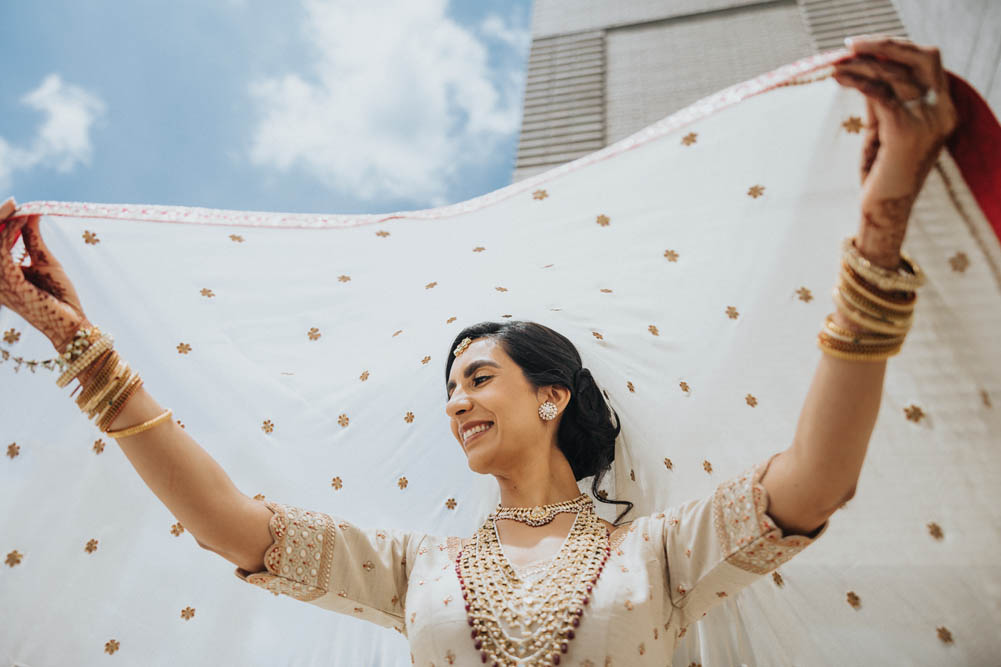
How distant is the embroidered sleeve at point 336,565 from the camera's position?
156 centimetres

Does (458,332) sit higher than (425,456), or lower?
higher

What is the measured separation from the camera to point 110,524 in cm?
180

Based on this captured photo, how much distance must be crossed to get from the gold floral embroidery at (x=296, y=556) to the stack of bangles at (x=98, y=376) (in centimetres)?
38

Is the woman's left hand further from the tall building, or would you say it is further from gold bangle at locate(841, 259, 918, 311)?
the tall building

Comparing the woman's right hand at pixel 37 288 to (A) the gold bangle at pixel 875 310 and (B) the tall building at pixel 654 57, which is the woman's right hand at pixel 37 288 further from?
(B) the tall building at pixel 654 57

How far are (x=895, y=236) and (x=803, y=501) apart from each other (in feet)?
1.58

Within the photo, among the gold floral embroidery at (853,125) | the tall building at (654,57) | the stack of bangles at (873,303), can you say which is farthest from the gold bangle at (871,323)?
the tall building at (654,57)

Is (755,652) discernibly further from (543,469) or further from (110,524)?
(110,524)

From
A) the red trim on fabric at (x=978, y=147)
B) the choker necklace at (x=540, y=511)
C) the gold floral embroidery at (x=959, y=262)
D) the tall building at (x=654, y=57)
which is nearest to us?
the red trim on fabric at (x=978, y=147)

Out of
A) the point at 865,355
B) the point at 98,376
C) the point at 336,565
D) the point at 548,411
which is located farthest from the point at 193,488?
the point at 865,355

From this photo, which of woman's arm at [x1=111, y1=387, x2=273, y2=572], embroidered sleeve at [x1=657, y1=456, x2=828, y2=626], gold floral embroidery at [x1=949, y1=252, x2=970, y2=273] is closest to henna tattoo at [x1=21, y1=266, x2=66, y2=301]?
woman's arm at [x1=111, y1=387, x2=273, y2=572]

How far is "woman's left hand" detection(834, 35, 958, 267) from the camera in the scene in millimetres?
1028

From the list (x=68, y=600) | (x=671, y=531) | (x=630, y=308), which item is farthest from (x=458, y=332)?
(x=68, y=600)

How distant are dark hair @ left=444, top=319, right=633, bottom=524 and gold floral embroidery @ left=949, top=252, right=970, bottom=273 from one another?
925 millimetres
